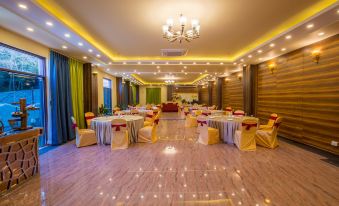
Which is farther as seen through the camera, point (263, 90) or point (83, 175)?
point (263, 90)

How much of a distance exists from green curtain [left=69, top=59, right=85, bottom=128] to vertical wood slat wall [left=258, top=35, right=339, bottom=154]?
8197 mm

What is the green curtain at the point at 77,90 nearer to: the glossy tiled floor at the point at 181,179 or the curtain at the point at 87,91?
the curtain at the point at 87,91

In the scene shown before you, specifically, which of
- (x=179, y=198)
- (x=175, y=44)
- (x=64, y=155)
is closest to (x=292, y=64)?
(x=175, y=44)

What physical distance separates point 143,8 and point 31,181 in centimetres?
416

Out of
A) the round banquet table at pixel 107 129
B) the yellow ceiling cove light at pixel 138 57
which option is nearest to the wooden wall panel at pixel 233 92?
the yellow ceiling cove light at pixel 138 57

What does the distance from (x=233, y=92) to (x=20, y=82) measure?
11571 millimetres

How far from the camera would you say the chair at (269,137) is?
5.47 metres

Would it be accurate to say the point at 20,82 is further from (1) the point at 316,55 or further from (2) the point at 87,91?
(1) the point at 316,55

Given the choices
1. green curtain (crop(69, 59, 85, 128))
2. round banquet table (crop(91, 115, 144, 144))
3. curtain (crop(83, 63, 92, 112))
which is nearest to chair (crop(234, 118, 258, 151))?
round banquet table (crop(91, 115, 144, 144))

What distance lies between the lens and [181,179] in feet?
11.4

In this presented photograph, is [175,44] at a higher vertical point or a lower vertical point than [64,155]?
higher

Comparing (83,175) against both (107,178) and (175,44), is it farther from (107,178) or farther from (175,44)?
(175,44)

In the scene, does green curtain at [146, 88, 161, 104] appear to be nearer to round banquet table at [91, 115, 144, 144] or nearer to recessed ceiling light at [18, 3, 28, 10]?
round banquet table at [91, 115, 144, 144]

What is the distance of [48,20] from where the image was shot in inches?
152
